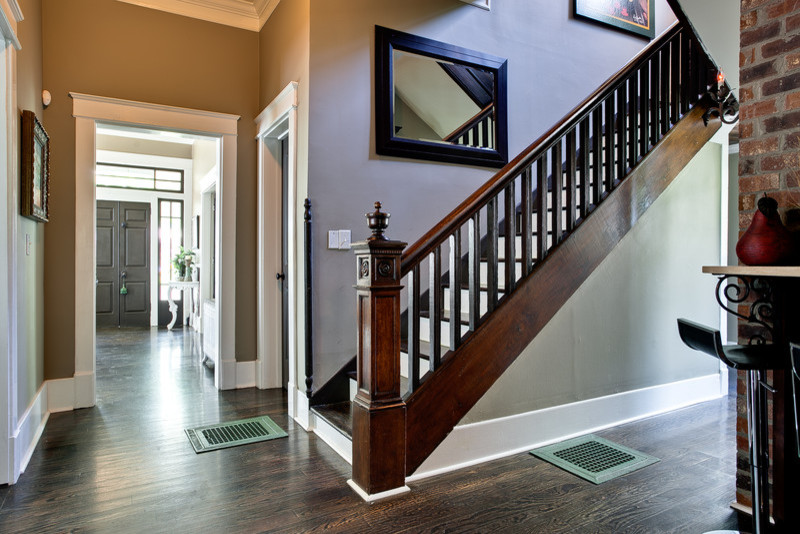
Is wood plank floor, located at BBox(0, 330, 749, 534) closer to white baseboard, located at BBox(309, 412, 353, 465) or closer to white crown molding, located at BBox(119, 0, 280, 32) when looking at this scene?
white baseboard, located at BBox(309, 412, 353, 465)

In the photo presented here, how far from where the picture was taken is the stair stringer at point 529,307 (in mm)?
2350

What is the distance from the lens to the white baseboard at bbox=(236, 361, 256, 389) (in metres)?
4.11

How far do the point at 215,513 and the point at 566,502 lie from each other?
148 centimetres

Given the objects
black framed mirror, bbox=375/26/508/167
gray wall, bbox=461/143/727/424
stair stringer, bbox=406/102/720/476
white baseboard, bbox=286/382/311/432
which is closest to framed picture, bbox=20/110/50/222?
white baseboard, bbox=286/382/311/432

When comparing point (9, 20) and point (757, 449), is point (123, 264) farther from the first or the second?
point (757, 449)

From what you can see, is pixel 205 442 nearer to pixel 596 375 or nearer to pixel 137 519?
pixel 137 519

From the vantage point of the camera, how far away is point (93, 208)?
3.60 meters

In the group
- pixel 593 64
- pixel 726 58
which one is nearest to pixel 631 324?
pixel 726 58

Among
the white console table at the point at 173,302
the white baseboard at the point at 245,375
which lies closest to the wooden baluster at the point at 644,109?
the white baseboard at the point at 245,375

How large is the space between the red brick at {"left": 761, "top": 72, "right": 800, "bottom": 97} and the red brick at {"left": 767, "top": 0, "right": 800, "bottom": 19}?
0.80 ft

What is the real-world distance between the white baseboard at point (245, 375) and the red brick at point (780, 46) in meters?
3.85

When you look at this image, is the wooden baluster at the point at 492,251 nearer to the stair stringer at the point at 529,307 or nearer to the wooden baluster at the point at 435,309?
the stair stringer at the point at 529,307

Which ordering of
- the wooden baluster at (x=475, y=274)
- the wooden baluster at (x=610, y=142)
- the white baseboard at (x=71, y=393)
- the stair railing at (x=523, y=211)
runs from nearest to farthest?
the stair railing at (x=523, y=211)
the wooden baluster at (x=475, y=274)
the wooden baluster at (x=610, y=142)
the white baseboard at (x=71, y=393)

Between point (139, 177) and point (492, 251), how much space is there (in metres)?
7.35
